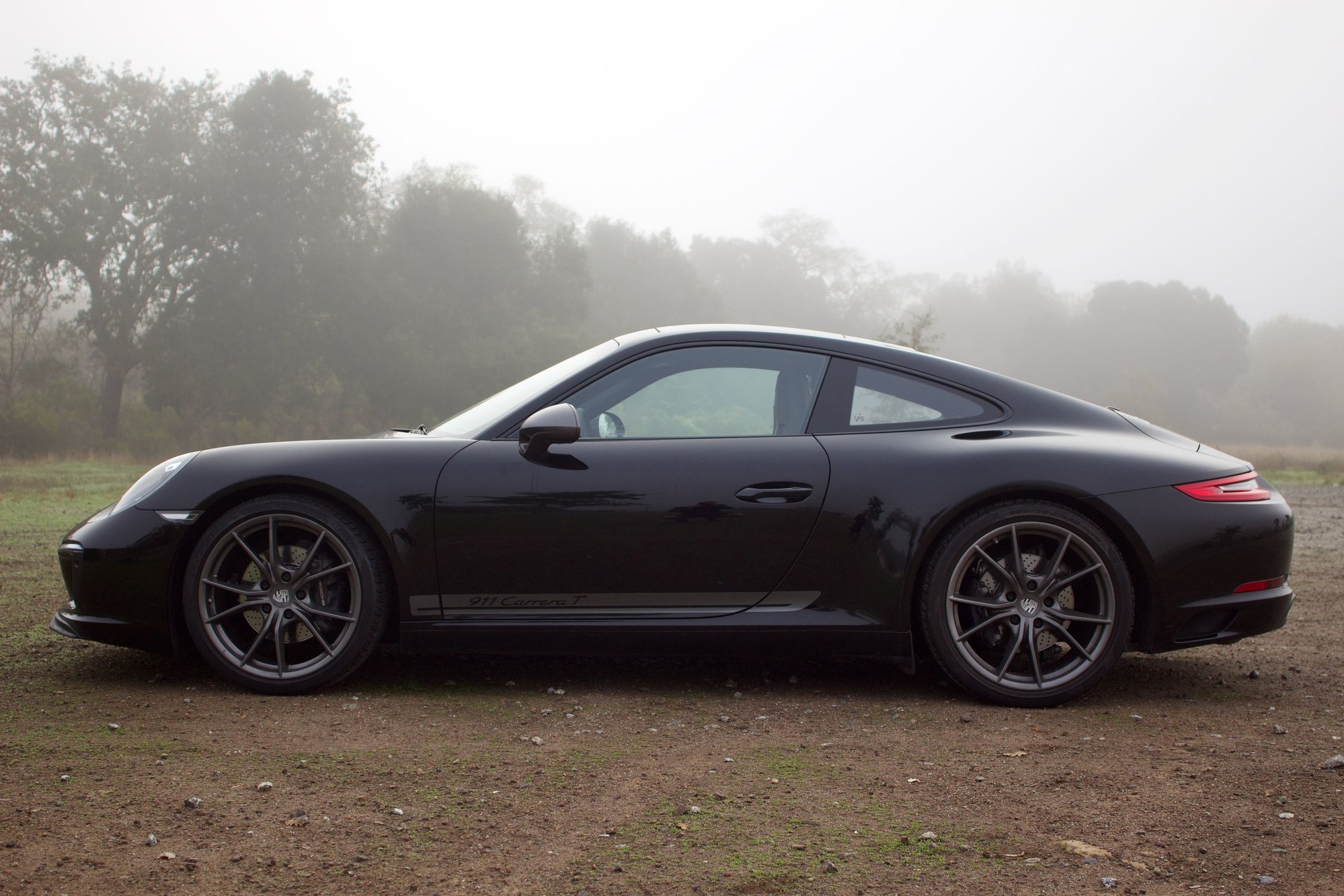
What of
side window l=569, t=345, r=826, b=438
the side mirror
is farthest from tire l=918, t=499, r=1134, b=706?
the side mirror

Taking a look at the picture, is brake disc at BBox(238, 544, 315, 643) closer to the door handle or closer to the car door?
the car door

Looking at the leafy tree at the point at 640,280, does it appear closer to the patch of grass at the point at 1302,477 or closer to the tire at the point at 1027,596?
the patch of grass at the point at 1302,477

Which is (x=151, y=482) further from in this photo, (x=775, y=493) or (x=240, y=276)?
(x=240, y=276)

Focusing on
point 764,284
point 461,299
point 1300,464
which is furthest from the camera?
point 764,284

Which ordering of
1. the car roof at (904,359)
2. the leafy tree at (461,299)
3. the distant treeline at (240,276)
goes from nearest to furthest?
the car roof at (904,359) < the distant treeline at (240,276) < the leafy tree at (461,299)

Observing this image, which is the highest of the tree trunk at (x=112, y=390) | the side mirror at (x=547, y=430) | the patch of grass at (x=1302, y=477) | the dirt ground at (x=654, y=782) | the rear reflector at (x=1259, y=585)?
the tree trunk at (x=112, y=390)

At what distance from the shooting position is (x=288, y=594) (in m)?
3.91

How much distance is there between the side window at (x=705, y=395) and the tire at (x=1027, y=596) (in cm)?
77

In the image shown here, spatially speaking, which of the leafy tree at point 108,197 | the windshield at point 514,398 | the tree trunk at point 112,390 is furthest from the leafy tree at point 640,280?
the windshield at point 514,398

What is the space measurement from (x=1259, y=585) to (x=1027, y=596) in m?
0.87

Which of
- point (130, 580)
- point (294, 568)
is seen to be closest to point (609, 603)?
point (294, 568)

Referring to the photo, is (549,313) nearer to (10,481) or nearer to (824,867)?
(10,481)

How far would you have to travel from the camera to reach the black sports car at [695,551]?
3.86 metres

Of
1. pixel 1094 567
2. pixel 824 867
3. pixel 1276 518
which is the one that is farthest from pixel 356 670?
pixel 1276 518
